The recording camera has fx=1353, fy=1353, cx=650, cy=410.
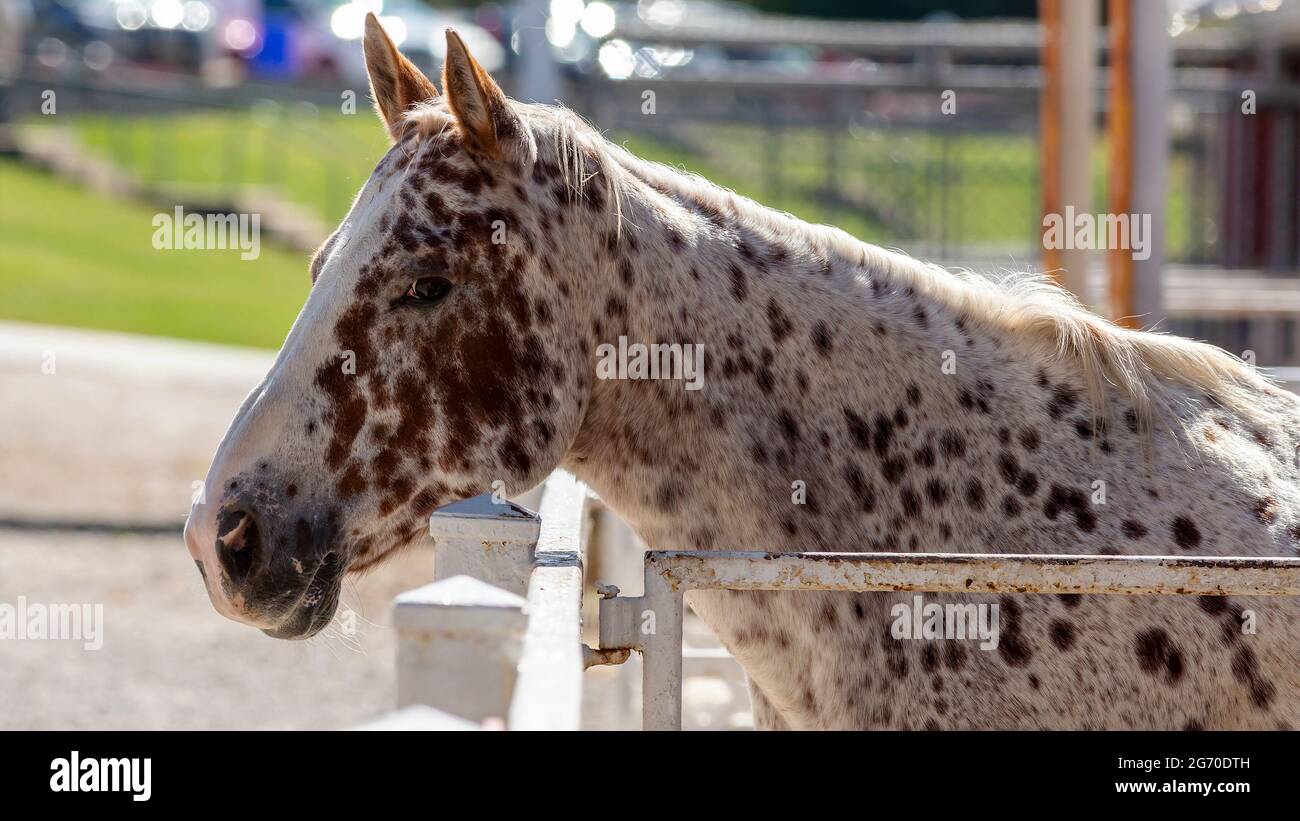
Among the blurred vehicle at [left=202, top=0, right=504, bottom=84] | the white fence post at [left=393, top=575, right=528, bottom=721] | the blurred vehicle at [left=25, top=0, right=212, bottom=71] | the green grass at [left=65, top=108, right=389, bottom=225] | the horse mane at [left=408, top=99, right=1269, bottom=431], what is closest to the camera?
the white fence post at [left=393, top=575, right=528, bottom=721]

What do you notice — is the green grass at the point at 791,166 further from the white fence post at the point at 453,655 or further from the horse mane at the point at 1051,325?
the white fence post at the point at 453,655

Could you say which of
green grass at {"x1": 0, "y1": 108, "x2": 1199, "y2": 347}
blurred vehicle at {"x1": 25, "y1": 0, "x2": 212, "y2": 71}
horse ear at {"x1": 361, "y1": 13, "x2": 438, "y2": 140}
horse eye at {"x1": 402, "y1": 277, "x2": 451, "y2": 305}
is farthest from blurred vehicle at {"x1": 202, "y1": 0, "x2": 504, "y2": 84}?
horse eye at {"x1": 402, "y1": 277, "x2": 451, "y2": 305}

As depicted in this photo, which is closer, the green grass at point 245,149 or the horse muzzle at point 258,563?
the horse muzzle at point 258,563

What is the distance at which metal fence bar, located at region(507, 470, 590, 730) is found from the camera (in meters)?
1.53

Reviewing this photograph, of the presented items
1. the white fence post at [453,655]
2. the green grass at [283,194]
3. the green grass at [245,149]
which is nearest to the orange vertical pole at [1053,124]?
the green grass at [283,194]

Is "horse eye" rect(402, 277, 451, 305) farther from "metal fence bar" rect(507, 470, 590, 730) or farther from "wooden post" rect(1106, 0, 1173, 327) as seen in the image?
"wooden post" rect(1106, 0, 1173, 327)

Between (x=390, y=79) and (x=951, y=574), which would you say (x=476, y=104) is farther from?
(x=951, y=574)

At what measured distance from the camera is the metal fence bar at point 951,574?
2010 millimetres

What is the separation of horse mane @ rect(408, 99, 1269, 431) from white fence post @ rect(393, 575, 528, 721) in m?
1.09
